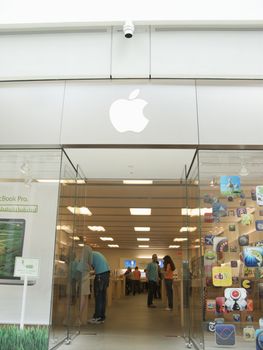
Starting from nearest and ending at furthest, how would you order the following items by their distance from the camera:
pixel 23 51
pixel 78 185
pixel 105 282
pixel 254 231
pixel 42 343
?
pixel 42 343 < pixel 254 231 < pixel 23 51 < pixel 78 185 < pixel 105 282

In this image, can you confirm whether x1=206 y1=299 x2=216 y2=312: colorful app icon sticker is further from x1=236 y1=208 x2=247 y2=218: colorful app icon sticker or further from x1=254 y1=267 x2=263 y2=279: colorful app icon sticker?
x1=236 y1=208 x2=247 y2=218: colorful app icon sticker

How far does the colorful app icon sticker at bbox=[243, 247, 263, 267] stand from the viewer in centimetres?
419

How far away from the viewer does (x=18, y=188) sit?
4.58 meters

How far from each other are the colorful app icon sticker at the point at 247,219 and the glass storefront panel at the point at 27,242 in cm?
218

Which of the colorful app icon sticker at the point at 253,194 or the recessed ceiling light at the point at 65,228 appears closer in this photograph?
the colorful app icon sticker at the point at 253,194

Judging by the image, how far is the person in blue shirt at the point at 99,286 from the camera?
6.35 m

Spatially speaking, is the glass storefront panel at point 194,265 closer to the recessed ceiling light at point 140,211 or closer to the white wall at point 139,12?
the white wall at point 139,12

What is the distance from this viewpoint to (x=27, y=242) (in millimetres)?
4402

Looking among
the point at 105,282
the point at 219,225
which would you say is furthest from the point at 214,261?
the point at 105,282

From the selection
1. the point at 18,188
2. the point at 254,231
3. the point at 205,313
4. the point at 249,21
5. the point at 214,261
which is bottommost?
the point at 205,313

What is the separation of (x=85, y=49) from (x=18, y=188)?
6.10ft

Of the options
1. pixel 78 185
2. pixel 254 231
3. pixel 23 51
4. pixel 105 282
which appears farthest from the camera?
pixel 105 282

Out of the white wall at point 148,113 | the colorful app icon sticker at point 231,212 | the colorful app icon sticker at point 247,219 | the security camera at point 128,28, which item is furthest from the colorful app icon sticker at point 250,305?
the security camera at point 128,28

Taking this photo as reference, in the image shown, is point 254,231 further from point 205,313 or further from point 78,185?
point 78,185
